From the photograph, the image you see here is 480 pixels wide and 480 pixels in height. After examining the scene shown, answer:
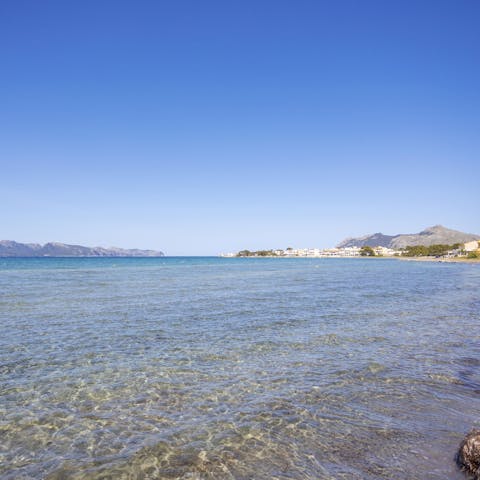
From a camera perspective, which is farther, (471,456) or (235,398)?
(235,398)

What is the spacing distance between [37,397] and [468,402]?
12.0 meters

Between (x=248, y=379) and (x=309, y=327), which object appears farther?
(x=309, y=327)

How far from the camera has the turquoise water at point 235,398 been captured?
753 cm

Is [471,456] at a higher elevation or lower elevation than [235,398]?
higher

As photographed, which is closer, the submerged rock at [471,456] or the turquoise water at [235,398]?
the submerged rock at [471,456]

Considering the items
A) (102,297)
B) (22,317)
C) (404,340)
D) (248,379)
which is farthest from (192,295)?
(248,379)

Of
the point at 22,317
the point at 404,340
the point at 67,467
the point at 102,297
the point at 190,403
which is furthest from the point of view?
the point at 102,297

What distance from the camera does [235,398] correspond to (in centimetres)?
1074

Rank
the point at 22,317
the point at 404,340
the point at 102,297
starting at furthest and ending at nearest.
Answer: the point at 102,297, the point at 22,317, the point at 404,340

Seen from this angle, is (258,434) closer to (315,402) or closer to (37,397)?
(315,402)

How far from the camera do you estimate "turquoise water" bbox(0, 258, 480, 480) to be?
7531 mm

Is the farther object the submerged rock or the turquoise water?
the turquoise water

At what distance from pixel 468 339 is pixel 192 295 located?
2339 cm

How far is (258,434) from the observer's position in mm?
8703
